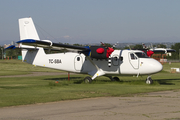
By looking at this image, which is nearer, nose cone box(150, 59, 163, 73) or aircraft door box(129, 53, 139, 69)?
nose cone box(150, 59, 163, 73)

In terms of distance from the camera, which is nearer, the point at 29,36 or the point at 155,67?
the point at 155,67

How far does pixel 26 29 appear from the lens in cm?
2625

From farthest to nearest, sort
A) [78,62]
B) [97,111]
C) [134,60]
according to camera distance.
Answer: [78,62] < [134,60] < [97,111]

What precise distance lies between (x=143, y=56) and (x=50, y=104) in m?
13.1

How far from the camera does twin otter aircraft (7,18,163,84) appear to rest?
2153cm

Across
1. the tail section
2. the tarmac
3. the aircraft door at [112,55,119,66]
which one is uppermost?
the tail section

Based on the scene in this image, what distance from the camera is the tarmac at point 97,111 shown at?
29.3 feet

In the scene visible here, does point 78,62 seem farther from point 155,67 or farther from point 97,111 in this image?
point 97,111

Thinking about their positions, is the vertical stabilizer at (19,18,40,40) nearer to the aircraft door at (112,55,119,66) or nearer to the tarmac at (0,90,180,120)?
the aircraft door at (112,55,119,66)

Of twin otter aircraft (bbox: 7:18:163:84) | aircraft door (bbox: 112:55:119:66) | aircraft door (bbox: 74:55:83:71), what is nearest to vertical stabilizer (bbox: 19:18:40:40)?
twin otter aircraft (bbox: 7:18:163:84)

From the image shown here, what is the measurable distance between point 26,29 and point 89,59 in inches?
318

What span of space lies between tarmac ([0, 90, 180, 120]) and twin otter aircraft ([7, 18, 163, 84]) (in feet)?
30.4

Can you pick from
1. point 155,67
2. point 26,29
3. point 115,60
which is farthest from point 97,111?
point 26,29

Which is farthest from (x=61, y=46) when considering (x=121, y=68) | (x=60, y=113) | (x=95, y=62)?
(x=60, y=113)
